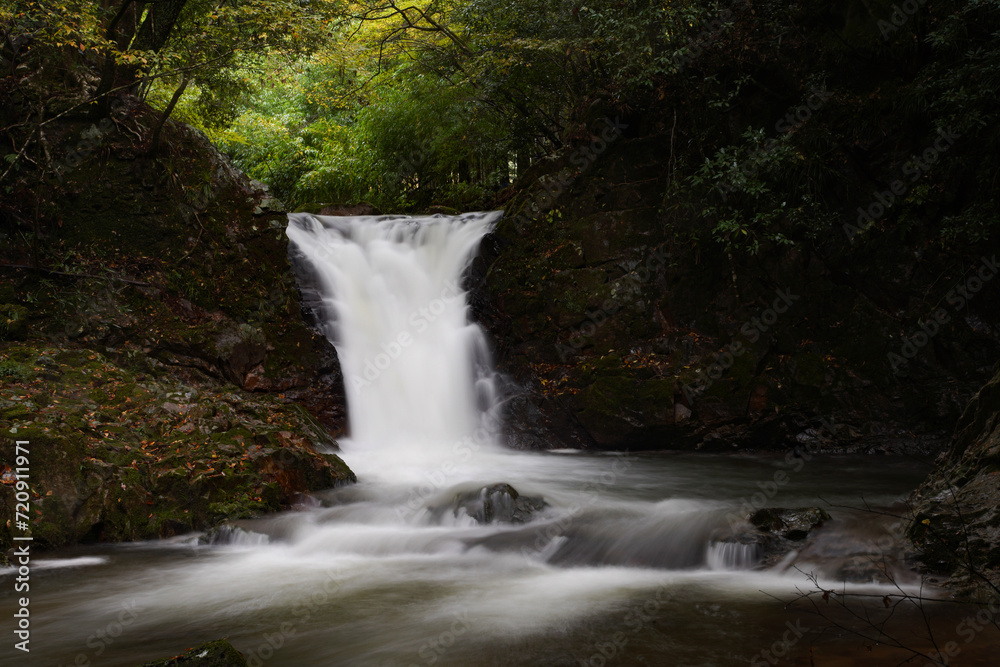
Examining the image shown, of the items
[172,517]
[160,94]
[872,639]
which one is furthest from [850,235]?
[160,94]

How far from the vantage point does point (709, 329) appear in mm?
9477

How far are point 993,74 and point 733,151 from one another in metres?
2.88

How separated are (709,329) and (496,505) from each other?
15.9ft

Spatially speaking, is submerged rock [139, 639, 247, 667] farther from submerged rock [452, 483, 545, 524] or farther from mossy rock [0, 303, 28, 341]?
mossy rock [0, 303, 28, 341]

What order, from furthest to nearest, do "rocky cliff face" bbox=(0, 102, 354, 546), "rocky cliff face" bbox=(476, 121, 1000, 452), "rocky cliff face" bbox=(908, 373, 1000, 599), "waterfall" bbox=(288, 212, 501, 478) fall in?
1. "waterfall" bbox=(288, 212, 501, 478)
2. "rocky cliff face" bbox=(476, 121, 1000, 452)
3. "rocky cliff face" bbox=(0, 102, 354, 546)
4. "rocky cliff face" bbox=(908, 373, 1000, 599)

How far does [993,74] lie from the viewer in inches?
288

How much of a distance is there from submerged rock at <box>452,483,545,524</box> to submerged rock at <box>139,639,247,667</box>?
3.25 metres

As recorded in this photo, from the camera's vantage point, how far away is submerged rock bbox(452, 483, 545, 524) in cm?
597

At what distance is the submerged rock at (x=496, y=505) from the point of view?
19.6ft

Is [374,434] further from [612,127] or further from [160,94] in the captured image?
[160,94]

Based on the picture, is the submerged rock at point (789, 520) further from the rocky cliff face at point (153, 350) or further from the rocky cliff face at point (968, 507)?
the rocky cliff face at point (153, 350)

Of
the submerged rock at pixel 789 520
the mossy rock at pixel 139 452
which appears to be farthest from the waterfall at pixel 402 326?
the submerged rock at pixel 789 520

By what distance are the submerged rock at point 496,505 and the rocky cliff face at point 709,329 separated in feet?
11.3

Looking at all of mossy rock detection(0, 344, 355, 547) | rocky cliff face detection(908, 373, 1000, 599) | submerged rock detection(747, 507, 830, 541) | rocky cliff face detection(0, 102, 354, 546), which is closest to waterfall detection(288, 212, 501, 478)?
rocky cliff face detection(0, 102, 354, 546)
